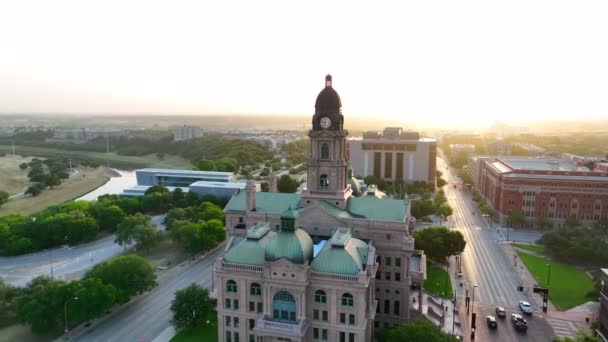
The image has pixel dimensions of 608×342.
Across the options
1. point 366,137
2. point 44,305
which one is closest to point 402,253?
point 44,305

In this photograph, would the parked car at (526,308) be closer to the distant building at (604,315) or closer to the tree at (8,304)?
the distant building at (604,315)

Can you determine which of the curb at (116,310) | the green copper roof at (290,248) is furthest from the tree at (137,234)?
the green copper roof at (290,248)

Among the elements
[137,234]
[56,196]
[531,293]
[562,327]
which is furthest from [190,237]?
[56,196]

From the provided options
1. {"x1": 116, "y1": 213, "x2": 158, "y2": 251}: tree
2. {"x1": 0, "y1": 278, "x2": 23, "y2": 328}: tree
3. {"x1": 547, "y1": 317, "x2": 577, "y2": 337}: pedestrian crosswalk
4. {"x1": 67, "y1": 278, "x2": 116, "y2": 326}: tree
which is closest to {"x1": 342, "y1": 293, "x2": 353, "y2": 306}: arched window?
{"x1": 67, "y1": 278, "x2": 116, "y2": 326}: tree

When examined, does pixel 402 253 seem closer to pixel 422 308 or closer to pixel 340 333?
pixel 422 308

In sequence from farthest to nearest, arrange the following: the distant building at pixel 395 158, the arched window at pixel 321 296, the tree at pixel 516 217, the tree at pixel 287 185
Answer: the distant building at pixel 395 158 → the tree at pixel 287 185 → the tree at pixel 516 217 → the arched window at pixel 321 296

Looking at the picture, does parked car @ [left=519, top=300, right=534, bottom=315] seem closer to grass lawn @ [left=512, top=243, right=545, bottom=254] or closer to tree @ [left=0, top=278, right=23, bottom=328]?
grass lawn @ [left=512, top=243, right=545, bottom=254]
